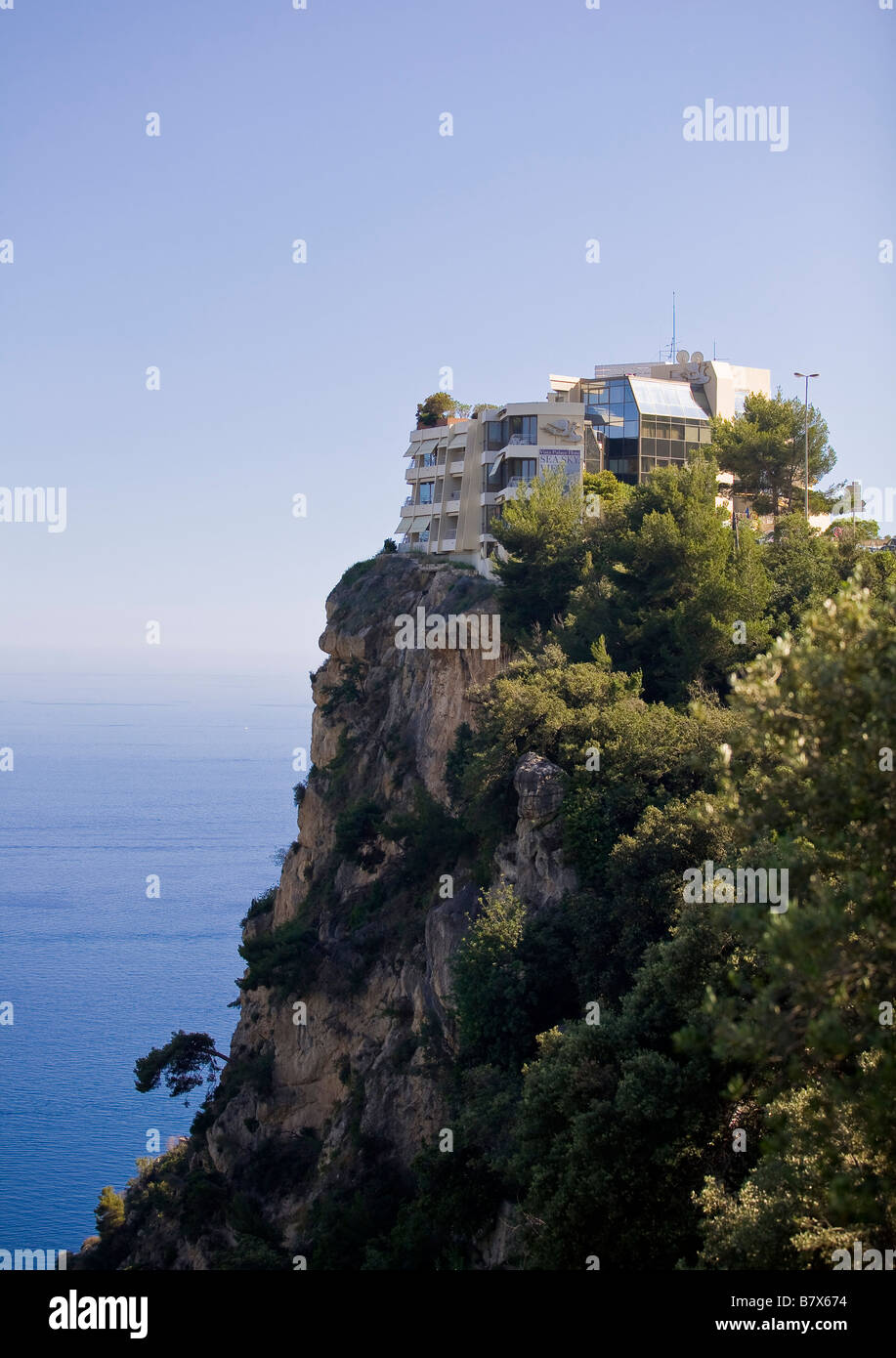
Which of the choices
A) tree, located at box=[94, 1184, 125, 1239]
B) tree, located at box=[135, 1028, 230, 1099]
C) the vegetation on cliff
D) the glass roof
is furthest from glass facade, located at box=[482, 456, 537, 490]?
tree, located at box=[94, 1184, 125, 1239]

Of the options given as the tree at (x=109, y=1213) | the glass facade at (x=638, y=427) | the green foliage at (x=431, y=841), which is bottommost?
the tree at (x=109, y=1213)

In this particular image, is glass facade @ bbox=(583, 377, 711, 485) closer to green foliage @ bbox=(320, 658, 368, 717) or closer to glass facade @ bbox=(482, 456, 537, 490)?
glass facade @ bbox=(482, 456, 537, 490)

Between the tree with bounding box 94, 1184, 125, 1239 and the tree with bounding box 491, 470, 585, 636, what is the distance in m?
25.8

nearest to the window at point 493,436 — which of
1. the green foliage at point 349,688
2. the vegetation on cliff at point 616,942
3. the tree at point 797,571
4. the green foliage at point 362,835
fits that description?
the vegetation on cliff at point 616,942

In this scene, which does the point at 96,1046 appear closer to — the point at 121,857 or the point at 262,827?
the point at 121,857

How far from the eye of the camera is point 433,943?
108 ft

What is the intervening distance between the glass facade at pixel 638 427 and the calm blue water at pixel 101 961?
39279 mm

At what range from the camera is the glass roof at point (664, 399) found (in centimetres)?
5584

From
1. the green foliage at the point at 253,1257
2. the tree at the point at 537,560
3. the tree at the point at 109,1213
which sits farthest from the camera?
the tree at the point at 109,1213

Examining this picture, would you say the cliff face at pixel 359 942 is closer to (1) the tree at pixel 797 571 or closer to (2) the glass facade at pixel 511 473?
(2) the glass facade at pixel 511 473

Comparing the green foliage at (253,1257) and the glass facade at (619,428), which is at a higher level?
the glass facade at (619,428)

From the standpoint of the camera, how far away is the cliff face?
3309 centimetres
